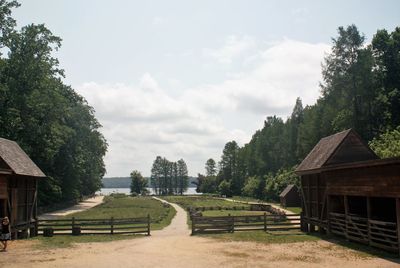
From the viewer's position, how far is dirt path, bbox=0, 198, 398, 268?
19.7 metres

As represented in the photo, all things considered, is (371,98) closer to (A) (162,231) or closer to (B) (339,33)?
(B) (339,33)

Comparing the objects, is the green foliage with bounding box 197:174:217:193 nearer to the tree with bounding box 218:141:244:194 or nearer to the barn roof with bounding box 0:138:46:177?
the tree with bounding box 218:141:244:194

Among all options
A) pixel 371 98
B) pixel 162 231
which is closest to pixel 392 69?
pixel 371 98

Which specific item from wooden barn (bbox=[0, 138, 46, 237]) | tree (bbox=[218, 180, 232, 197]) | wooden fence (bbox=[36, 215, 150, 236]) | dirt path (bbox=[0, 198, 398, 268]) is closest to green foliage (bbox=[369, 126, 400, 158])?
dirt path (bbox=[0, 198, 398, 268])

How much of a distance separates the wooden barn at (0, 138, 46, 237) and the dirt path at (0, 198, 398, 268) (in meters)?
3.10

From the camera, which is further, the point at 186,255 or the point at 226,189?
the point at 226,189

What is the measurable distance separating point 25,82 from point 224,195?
85.9 meters

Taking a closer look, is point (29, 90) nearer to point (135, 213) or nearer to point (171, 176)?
point (135, 213)

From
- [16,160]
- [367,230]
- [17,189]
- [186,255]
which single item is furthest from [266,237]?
[16,160]

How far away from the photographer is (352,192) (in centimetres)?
2559

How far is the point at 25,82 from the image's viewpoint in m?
44.5

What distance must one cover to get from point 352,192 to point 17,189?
22663mm

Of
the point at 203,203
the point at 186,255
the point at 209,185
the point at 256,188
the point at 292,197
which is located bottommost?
the point at 186,255

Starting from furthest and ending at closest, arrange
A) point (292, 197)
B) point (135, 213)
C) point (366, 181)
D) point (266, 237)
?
point (292, 197)
point (135, 213)
point (266, 237)
point (366, 181)
